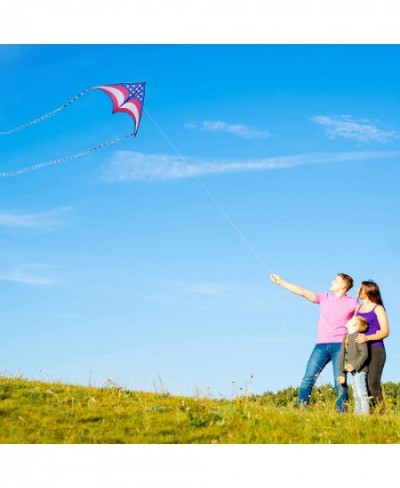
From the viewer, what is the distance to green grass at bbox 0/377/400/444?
8312mm

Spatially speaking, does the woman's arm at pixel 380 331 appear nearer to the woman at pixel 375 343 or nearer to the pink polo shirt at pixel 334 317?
the woman at pixel 375 343

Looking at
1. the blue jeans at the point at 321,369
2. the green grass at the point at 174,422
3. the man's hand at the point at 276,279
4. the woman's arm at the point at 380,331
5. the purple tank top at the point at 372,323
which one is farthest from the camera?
the man's hand at the point at 276,279

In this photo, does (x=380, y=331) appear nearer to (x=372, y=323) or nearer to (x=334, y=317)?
(x=372, y=323)

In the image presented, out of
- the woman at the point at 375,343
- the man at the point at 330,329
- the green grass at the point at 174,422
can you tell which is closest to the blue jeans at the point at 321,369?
the man at the point at 330,329

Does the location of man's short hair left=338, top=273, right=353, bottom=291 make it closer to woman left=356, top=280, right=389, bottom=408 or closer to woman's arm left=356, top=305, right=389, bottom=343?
woman left=356, top=280, right=389, bottom=408

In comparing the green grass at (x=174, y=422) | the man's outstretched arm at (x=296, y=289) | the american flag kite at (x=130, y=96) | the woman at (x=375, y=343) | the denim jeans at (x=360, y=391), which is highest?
the american flag kite at (x=130, y=96)

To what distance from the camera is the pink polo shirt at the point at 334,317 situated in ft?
35.4

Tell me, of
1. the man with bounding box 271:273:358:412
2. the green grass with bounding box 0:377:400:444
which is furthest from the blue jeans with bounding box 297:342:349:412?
the green grass with bounding box 0:377:400:444

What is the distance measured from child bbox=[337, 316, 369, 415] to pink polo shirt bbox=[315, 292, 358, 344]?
9.5 inches

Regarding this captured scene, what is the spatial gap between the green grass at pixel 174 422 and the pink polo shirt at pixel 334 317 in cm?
103

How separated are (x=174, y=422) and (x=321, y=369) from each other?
114 inches
